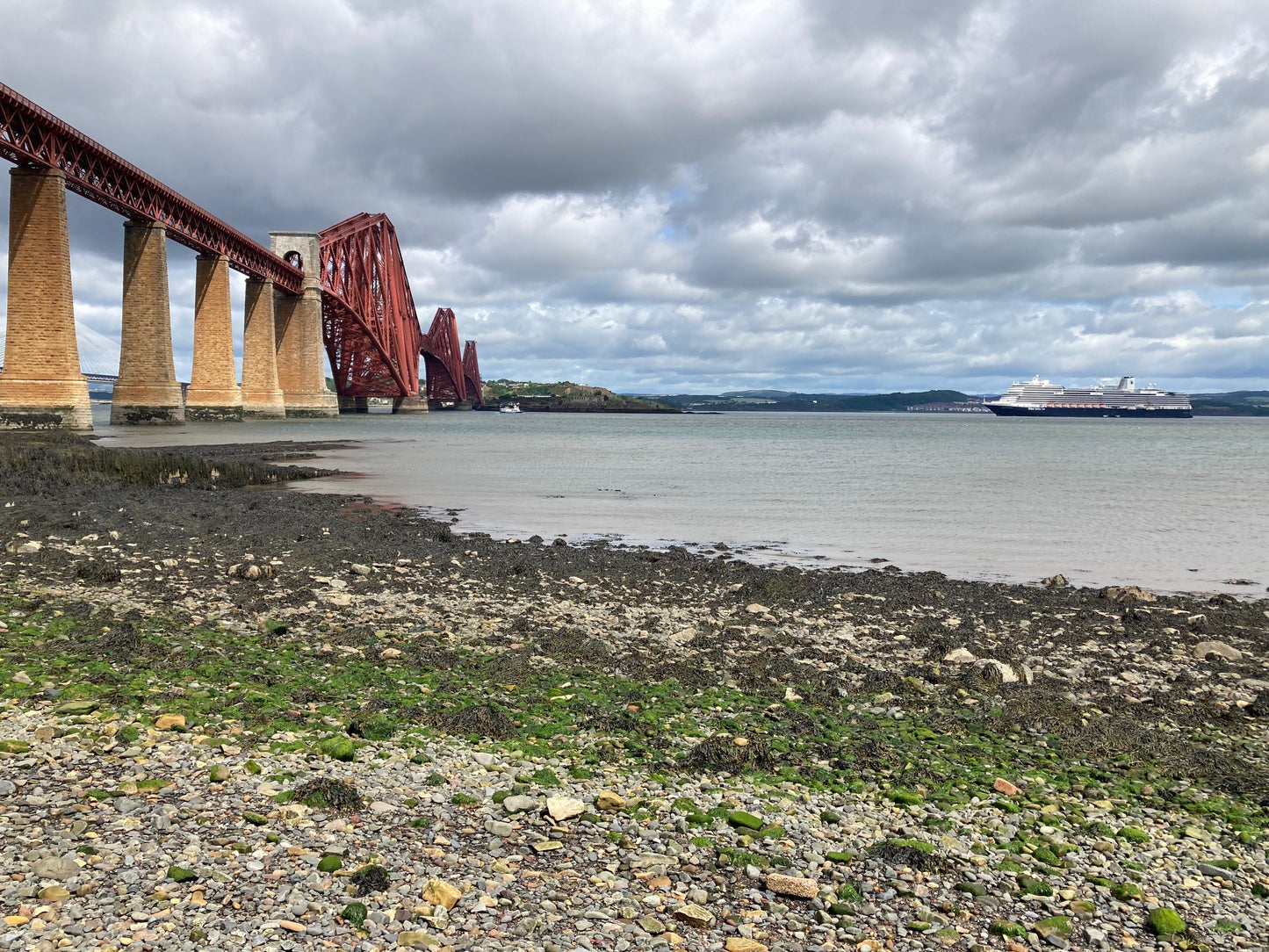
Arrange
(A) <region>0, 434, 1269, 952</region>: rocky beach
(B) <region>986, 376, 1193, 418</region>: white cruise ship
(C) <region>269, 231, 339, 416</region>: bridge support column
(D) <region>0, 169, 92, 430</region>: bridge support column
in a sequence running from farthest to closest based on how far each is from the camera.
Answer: (B) <region>986, 376, 1193, 418</region>: white cruise ship → (C) <region>269, 231, 339, 416</region>: bridge support column → (D) <region>0, 169, 92, 430</region>: bridge support column → (A) <region>0, 434, 1269, 952</region>: rocky beach

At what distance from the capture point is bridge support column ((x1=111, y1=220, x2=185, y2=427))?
54.2 metres

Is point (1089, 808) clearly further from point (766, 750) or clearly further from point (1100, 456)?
point (1100, 456)

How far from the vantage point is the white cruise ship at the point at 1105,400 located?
15875cm

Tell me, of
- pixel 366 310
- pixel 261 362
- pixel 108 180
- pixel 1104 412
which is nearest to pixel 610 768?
pixel 108 180

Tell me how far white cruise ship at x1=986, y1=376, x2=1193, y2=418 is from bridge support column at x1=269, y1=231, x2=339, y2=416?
133429 millimetres

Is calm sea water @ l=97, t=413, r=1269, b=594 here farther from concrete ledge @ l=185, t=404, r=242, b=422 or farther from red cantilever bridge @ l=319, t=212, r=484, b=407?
red cantilever bridge @ l=319, t=212, r=484, b=407

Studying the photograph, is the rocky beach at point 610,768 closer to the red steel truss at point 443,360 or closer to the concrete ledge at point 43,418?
the concrete ledge at point 43,418

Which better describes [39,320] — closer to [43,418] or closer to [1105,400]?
[43,418]

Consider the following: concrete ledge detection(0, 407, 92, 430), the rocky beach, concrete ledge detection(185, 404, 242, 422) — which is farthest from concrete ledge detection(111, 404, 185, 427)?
the rocky beach

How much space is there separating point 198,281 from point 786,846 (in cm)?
7596

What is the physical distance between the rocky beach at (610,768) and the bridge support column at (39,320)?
120 ft

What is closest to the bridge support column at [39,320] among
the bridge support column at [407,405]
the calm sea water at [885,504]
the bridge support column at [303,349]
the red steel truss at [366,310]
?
the calm sea water at [885,504]

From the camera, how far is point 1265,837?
4.18 m

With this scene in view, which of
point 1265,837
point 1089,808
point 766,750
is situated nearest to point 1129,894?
point 1089,808
